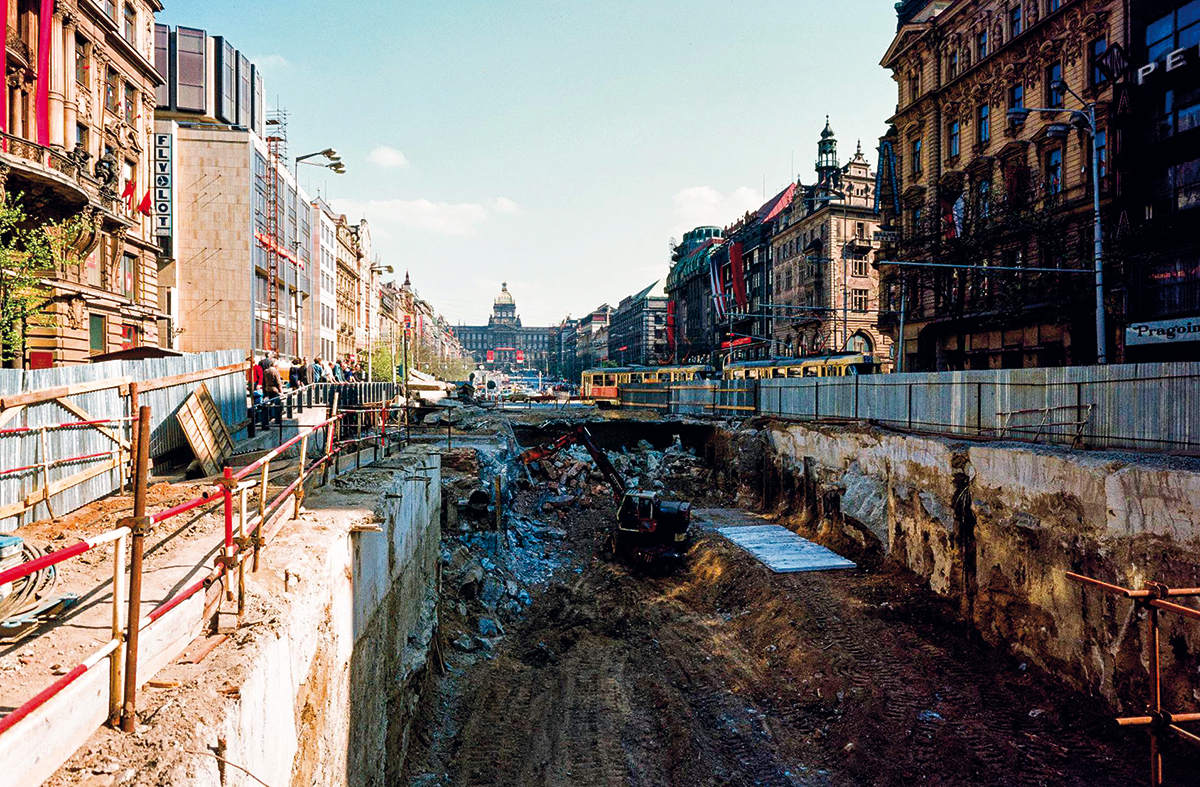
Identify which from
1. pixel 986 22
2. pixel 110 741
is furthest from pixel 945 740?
pixel 986 22

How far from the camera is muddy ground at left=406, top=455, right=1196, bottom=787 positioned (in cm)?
996

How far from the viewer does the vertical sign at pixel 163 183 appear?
111 ft

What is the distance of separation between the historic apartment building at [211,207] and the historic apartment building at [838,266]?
111 feet

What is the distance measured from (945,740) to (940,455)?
277 inches

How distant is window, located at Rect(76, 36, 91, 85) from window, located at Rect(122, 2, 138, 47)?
421 centimetres

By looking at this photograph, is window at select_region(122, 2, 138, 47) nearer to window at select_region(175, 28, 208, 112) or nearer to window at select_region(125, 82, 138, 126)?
window at select_region(125, 82, 138, 126)

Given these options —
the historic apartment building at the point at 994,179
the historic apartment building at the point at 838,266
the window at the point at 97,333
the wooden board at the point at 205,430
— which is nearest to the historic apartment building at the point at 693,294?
the historic apartment building at the point at 838,266

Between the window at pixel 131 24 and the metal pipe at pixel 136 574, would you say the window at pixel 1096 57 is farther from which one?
the window at pixel 131 24

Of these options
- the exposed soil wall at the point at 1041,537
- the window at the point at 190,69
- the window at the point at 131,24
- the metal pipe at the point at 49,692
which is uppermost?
the window at the point at 190,69

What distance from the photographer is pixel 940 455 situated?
15.7m

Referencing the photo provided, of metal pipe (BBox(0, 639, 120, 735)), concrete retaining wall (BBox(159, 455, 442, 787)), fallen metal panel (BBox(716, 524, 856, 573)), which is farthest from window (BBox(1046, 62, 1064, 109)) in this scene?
metal pipe (BBox(0, 639, 120, 735))

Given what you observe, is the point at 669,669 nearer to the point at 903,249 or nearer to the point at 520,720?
the point at 520,720

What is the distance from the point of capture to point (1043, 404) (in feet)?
47.1

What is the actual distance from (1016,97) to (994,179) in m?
3.61
